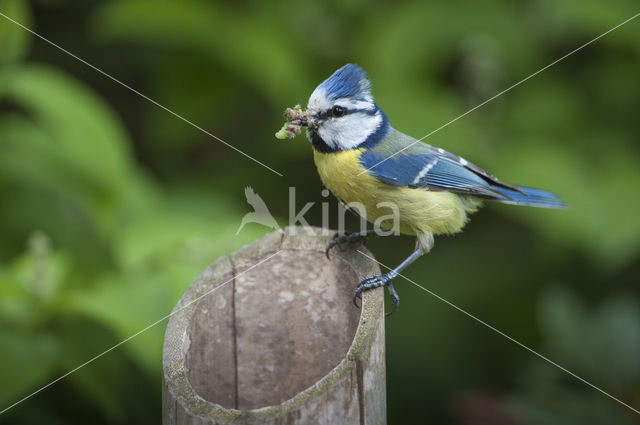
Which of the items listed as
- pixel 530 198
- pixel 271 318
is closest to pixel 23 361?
pixel 271 318

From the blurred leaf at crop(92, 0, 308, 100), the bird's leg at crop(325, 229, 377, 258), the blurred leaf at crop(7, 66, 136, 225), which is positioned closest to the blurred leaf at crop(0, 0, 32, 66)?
the blurred leaf at crop(7, 66, 136, 225)

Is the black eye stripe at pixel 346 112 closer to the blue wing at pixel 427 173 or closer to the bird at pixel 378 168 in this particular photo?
the bird at pixel 378 168

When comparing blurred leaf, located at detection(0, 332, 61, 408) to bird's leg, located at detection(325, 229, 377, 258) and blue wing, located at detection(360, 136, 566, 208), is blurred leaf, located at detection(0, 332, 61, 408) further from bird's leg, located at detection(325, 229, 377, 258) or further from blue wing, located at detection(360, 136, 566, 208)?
blue wing, located at detection(360, 136, 566, 208)

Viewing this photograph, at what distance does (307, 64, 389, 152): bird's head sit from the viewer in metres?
2.50

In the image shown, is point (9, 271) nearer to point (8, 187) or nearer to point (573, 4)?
point (8, 187)

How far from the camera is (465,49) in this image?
374 centimetres

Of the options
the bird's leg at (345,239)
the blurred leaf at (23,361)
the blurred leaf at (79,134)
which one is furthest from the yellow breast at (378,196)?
the blurred leaf at (23,361)

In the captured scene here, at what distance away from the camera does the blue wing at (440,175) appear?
2.67 metres

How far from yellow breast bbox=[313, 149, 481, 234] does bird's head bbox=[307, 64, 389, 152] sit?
48 millimetres

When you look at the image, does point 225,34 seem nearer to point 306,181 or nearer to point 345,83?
point 306,181

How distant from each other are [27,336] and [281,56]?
1839mm

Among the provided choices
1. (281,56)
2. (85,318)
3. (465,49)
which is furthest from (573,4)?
(85,318)

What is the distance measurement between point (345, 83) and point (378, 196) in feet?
1.38

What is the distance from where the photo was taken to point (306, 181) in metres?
4.25
